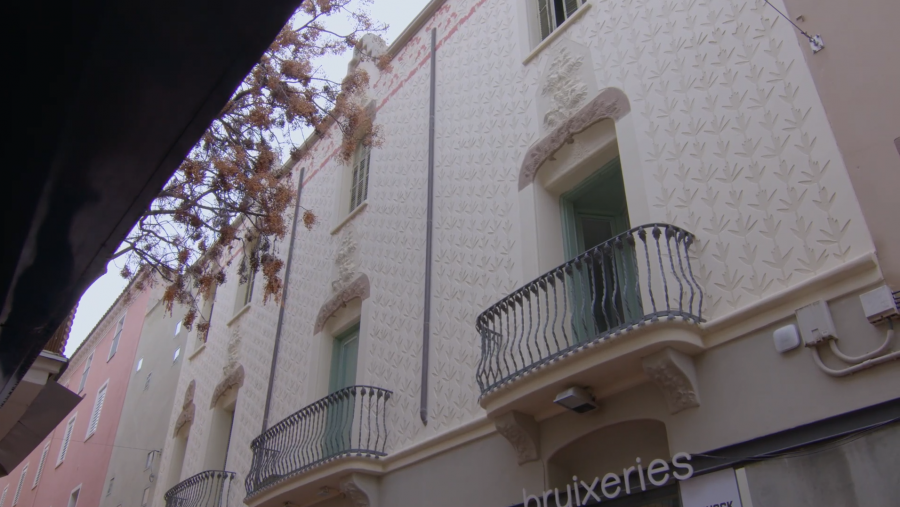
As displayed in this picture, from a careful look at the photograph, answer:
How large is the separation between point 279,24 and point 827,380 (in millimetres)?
5274

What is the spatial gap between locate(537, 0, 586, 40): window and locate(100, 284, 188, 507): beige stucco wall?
44.6 ft

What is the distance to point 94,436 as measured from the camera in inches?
935

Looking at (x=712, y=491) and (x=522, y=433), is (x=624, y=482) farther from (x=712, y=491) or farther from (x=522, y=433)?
(x=522, y=433)

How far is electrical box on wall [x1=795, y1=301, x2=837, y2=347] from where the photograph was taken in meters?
5.65

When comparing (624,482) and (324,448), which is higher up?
(324,448)

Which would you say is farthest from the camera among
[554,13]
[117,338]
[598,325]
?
[117,338]

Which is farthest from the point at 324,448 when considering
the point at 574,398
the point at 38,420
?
the point at 574,398

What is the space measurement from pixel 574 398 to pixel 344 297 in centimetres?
639

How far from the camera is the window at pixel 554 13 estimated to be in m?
10.4

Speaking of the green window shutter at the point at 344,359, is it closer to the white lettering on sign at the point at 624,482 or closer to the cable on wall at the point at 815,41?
the white lettering on sign at the point at 624,482

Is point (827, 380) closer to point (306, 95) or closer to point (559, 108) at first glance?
point (559, 108)

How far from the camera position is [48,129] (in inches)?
72.0

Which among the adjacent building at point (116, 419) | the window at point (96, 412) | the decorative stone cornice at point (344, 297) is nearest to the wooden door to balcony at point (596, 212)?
the decorative stone cornice at point (344, 297)

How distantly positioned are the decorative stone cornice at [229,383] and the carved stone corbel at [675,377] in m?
11.1
